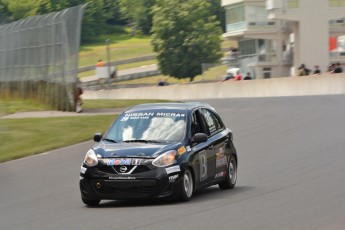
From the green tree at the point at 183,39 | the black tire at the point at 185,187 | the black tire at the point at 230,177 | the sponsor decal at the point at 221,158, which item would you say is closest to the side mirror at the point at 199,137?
the black tire at the point at 185,187

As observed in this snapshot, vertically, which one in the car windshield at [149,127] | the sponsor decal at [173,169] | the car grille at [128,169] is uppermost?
the car windshield at [149,127]

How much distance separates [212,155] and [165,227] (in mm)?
3922

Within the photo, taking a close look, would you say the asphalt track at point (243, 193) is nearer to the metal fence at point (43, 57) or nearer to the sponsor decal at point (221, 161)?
the sponsor decal at point (221, 161)

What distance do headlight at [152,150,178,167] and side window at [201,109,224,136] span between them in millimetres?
1790

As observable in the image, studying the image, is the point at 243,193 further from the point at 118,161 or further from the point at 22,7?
the point at 22,7

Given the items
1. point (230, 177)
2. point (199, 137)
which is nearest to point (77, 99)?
point (230, 177)

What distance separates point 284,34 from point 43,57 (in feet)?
184

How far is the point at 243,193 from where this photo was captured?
14.7 m

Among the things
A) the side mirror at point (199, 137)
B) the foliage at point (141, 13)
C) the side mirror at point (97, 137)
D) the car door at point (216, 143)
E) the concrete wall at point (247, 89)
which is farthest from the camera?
the foliage at point (141, 13)

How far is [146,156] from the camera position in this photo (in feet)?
43.7

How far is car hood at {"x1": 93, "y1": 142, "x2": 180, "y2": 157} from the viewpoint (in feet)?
43.9

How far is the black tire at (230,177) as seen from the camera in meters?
15.6

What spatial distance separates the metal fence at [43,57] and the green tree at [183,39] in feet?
242

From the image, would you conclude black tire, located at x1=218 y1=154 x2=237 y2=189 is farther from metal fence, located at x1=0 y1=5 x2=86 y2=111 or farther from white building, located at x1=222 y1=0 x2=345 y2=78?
white building, located at x1=222 y1=0 x2=345 y2=78
